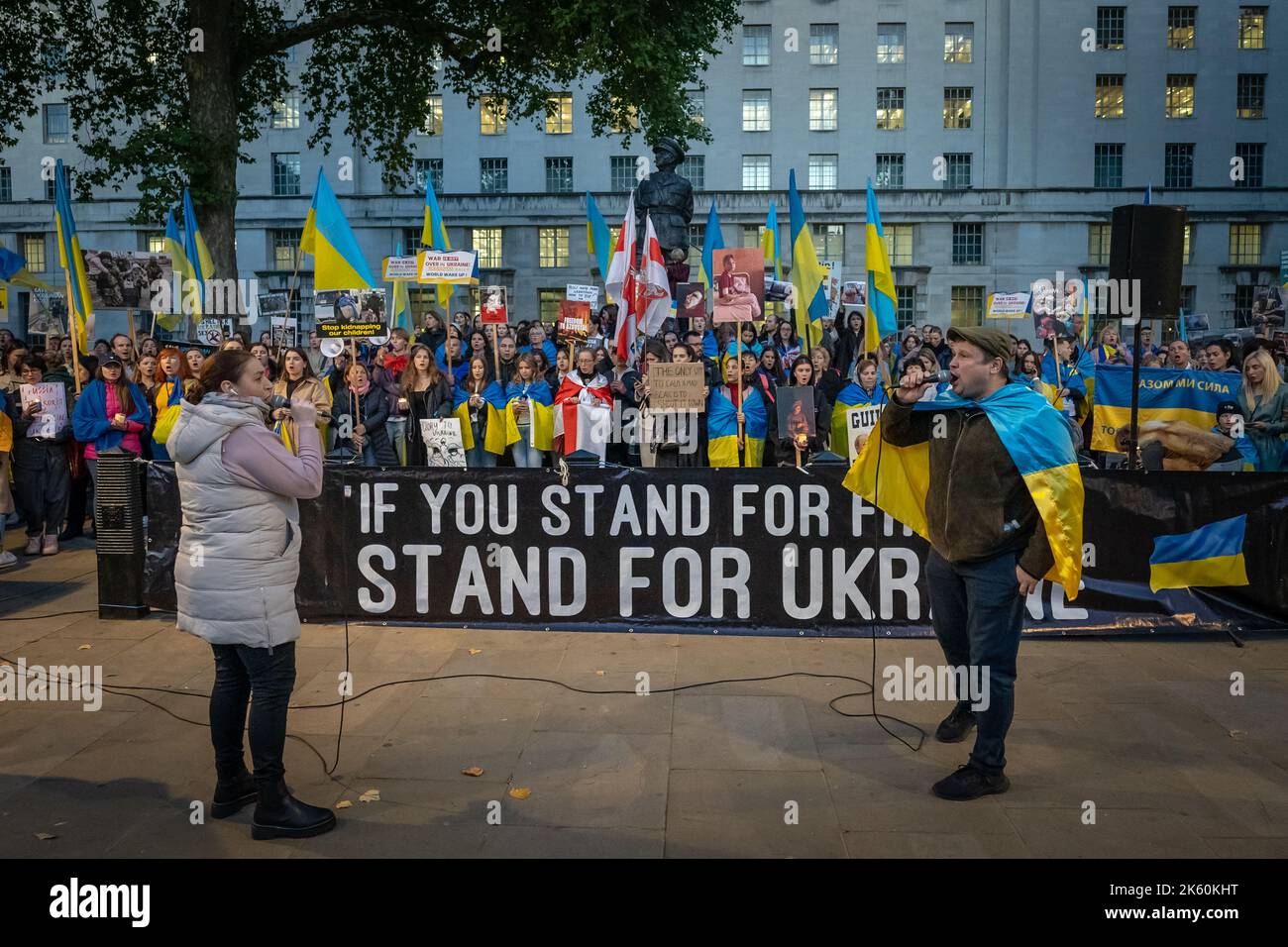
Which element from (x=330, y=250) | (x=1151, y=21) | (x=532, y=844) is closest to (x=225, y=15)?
(x=330, y=250)

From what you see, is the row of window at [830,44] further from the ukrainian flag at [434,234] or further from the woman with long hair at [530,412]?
the woman with long hair at [530,412]

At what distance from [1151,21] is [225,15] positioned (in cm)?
4494

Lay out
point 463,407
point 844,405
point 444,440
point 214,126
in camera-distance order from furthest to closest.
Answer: point 214,126 < point 844,405 < point 463,407 < point 444,440

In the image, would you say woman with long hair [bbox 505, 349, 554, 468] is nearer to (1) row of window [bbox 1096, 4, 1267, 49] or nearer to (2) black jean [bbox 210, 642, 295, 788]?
(2) black jean [bbox 210, 642, 295, 788]

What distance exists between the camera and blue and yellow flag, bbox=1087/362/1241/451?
9.33 m

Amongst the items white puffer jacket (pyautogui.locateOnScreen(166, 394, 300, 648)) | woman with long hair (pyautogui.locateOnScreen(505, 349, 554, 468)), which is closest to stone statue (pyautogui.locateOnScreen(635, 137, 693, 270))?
woman with long hair (pyautogui.locateOnScreen(505, 349, 554, 468))

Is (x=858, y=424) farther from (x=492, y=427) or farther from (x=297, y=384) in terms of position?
(x=297, y=384)

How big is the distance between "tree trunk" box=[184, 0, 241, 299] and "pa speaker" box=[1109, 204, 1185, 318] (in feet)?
47.6

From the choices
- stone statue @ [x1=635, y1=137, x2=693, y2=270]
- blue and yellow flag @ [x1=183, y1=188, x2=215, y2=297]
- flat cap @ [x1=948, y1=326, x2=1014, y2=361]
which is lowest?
flat cap @ [x1=948, y1=326, x2=1014, y2=361]

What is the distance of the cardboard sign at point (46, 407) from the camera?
10.6 m

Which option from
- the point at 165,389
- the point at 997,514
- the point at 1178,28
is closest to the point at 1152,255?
the point at 997,514

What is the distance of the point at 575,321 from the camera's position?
12914mm

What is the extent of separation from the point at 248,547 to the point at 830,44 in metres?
50.8

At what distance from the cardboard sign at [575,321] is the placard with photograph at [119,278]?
5.64 meters
